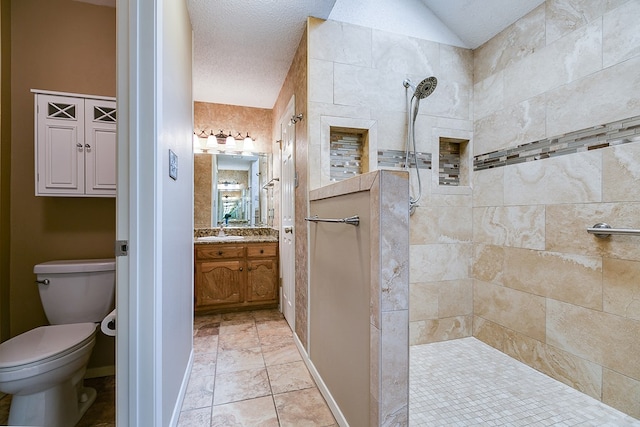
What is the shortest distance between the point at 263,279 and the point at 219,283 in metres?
0.46

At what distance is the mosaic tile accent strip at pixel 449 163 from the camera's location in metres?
2.36

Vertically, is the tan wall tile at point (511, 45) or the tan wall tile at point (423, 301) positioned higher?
the tan wall tile at point (511, 45)

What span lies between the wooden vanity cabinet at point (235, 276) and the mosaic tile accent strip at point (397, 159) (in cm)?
159

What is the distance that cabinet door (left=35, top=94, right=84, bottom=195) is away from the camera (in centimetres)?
161

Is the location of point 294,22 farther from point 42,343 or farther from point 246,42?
point 42,343

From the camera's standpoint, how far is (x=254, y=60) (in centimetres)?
246

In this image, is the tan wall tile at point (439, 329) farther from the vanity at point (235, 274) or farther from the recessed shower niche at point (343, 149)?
the vanity at point (235, 274)

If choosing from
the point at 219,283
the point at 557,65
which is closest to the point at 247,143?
the point at 219,283

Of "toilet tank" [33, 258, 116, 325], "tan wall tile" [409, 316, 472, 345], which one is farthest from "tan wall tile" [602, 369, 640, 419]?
"toilet tank" [33, 258, 116, 325]

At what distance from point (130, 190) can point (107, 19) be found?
164 centimetres

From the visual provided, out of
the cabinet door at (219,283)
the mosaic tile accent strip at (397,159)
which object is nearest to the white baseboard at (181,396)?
the cabinet door at (219,283)

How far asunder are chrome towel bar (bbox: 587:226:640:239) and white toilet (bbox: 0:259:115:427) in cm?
281

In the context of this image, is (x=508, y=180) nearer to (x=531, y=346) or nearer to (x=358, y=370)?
(x=531, y=346)

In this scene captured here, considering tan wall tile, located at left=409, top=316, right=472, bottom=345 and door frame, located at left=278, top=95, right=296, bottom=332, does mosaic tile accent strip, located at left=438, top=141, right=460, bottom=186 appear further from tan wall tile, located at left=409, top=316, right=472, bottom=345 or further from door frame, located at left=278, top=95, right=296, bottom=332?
door frame, located at left=278, top=95, right=296, bottom=332
